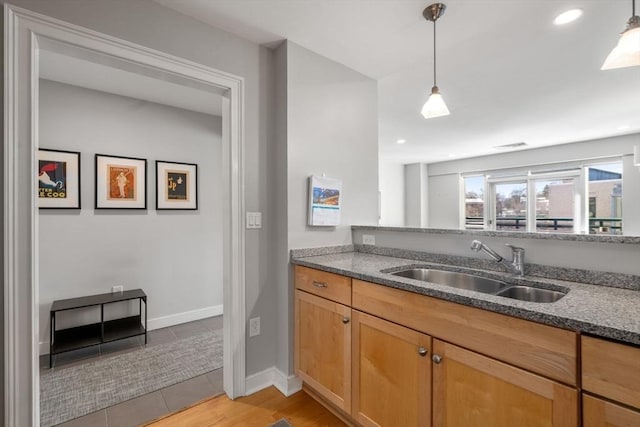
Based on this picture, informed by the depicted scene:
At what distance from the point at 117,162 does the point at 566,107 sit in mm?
5037

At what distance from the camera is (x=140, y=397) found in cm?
196

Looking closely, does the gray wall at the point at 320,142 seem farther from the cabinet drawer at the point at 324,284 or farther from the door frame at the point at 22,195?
the door frame at the point at 22,195

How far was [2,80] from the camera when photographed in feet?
4.30

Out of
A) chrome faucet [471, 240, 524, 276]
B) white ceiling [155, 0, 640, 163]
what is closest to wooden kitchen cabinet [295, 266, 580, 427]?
chrome faucet [471, 240, 524, 276]

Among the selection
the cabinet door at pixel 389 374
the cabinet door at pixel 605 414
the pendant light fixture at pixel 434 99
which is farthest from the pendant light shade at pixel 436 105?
the cabinet door at pixel 605 414

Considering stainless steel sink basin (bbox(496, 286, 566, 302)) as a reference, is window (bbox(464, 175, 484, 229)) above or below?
above

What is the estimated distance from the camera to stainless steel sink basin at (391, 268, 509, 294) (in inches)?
62.9

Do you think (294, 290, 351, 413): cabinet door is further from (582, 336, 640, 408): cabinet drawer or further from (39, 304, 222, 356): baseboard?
(39, 304, 222, 356): baseboard

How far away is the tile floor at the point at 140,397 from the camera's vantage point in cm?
175

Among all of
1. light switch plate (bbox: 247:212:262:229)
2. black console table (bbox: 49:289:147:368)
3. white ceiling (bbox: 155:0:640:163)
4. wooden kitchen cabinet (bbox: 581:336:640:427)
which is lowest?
black console table (bbox: 49:289:147:368)

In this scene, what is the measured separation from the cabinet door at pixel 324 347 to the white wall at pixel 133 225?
1888mm

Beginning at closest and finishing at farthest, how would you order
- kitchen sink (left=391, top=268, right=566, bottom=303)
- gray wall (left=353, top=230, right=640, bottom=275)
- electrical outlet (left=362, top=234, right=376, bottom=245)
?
1. gray wall (left=353, top=230, right=640, bottom=275)
2. kitchen sink (left=391, top=268, right=566, bottom=303)
3. electrical outlet (left=362, top=234, right=376, bottom=245)

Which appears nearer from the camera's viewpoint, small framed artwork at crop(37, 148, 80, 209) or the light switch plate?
the light switch plate

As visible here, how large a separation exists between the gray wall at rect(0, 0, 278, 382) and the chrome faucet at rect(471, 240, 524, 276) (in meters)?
1.34
